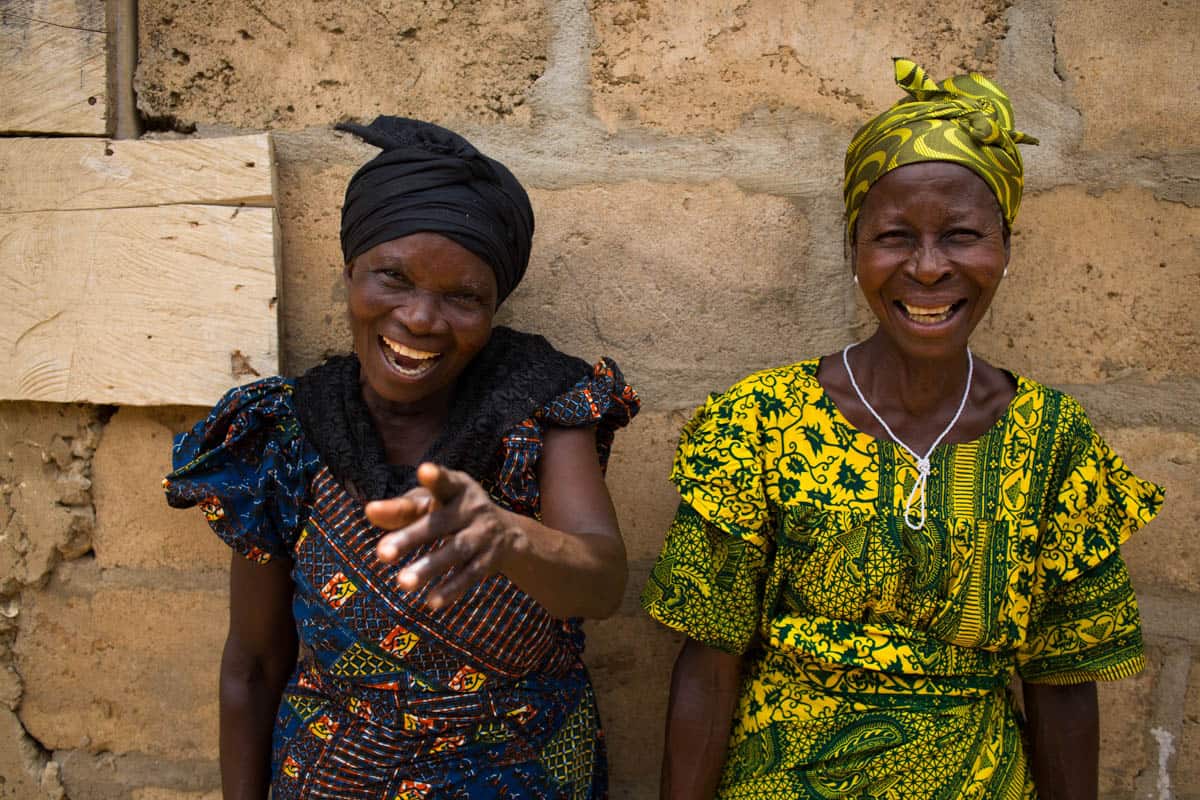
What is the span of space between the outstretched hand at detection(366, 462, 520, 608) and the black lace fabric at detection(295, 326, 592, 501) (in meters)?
0.49

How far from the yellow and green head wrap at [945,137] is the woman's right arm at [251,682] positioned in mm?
1316

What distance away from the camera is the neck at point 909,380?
1.78m

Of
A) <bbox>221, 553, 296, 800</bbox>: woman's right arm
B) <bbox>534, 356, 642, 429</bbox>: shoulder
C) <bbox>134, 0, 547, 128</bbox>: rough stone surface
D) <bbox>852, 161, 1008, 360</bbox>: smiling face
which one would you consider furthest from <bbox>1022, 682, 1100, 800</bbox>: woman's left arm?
→ <bbox>134, 0, 547, 128</bbox>: rough stone surface

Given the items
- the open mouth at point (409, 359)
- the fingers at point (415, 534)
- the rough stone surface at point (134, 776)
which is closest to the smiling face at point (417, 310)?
the open mouth at point (409, 359)

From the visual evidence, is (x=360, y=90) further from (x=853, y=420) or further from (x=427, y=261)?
(x=853, y=420)

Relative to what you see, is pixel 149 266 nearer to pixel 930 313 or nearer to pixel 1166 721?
pixel 930 313

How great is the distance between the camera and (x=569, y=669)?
1.82 m

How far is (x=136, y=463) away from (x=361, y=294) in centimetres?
88

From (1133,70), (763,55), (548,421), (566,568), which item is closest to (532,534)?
(566,568)

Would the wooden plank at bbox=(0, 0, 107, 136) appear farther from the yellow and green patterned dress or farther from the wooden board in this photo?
the yellow and green patterned dress

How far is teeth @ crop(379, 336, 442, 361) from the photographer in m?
1.62

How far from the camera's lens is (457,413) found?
1.69 metres

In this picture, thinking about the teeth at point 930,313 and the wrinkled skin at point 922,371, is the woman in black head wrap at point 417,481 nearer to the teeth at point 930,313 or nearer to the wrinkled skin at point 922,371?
the wrinkled skin at point 922,371

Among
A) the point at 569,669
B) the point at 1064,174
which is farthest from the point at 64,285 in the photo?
the point at 1064,174
